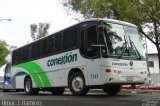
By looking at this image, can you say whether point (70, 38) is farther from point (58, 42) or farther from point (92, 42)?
point (92, 42)

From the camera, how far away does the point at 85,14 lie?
135ft


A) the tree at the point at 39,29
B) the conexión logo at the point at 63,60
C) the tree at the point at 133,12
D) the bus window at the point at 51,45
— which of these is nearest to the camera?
the conexión logo at the point at 63,60

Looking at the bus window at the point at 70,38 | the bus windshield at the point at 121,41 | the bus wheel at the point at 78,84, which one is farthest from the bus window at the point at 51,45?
the bus windshield at the point at 121,41

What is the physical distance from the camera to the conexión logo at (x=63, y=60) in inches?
715

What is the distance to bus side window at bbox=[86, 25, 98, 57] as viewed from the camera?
54.9 ft

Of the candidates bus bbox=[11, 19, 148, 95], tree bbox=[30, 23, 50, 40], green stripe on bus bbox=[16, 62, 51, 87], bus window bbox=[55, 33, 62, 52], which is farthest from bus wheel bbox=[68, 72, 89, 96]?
tree bbox=[30, 23, 50, 40]

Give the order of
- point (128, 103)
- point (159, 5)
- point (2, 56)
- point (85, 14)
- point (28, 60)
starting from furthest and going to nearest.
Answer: point (2, 56) → point (85, 14) → point (159, 5) → point (28, 60) → point (128, 103)

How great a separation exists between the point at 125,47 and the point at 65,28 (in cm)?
348

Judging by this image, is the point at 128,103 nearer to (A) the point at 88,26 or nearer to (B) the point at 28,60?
(A) the point at 88,26

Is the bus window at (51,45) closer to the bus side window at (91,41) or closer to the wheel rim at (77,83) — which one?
the wheel rim at (77,83)

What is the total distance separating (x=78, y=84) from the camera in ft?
58.3

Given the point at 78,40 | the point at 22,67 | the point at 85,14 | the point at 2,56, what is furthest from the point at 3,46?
the point at 78,40

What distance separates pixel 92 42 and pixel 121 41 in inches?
45.5

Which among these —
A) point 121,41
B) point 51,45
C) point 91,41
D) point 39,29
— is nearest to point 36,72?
point 51,45
